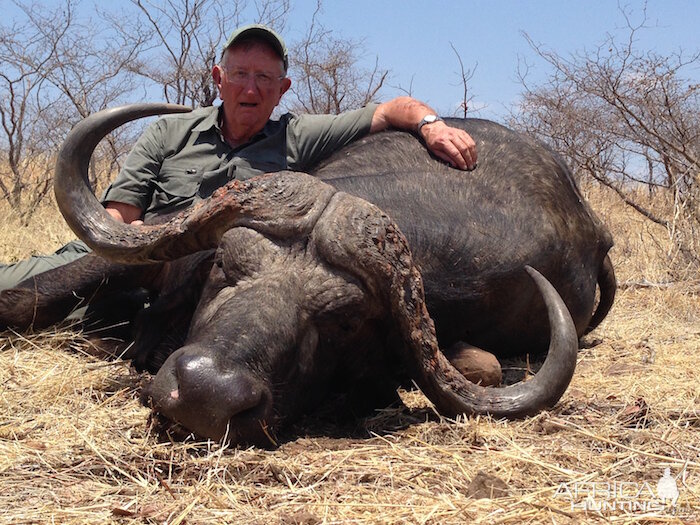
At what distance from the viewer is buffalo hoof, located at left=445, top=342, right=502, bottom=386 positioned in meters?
3.83

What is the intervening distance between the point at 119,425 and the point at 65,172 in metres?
1.20

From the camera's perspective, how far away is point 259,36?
5102 mm

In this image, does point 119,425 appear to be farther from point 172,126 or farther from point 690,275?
point 690,275

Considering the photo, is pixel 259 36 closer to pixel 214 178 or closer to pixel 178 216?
pixel 214 178

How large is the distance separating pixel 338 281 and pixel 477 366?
37.7 inches

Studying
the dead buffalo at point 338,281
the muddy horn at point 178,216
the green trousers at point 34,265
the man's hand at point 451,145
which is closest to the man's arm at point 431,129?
the man's hand at point 451,145

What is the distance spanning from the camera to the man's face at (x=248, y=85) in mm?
5105

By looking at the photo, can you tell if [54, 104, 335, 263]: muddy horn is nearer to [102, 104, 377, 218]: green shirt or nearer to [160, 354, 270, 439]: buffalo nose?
[160, 354, 270, 439]: buffalo nose

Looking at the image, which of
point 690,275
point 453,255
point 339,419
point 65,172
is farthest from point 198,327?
point 690,275

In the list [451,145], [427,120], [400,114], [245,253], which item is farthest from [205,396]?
[400,114]

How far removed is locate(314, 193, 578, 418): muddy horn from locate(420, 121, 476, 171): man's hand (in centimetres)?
131

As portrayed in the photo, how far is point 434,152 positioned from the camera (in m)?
4.64

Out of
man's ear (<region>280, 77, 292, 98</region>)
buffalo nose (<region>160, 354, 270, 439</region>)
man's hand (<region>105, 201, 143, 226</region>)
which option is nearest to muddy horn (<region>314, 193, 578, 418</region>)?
buffalo nose (<region>160, 354, 270, 439</region>)

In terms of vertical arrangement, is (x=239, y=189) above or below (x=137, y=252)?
above
